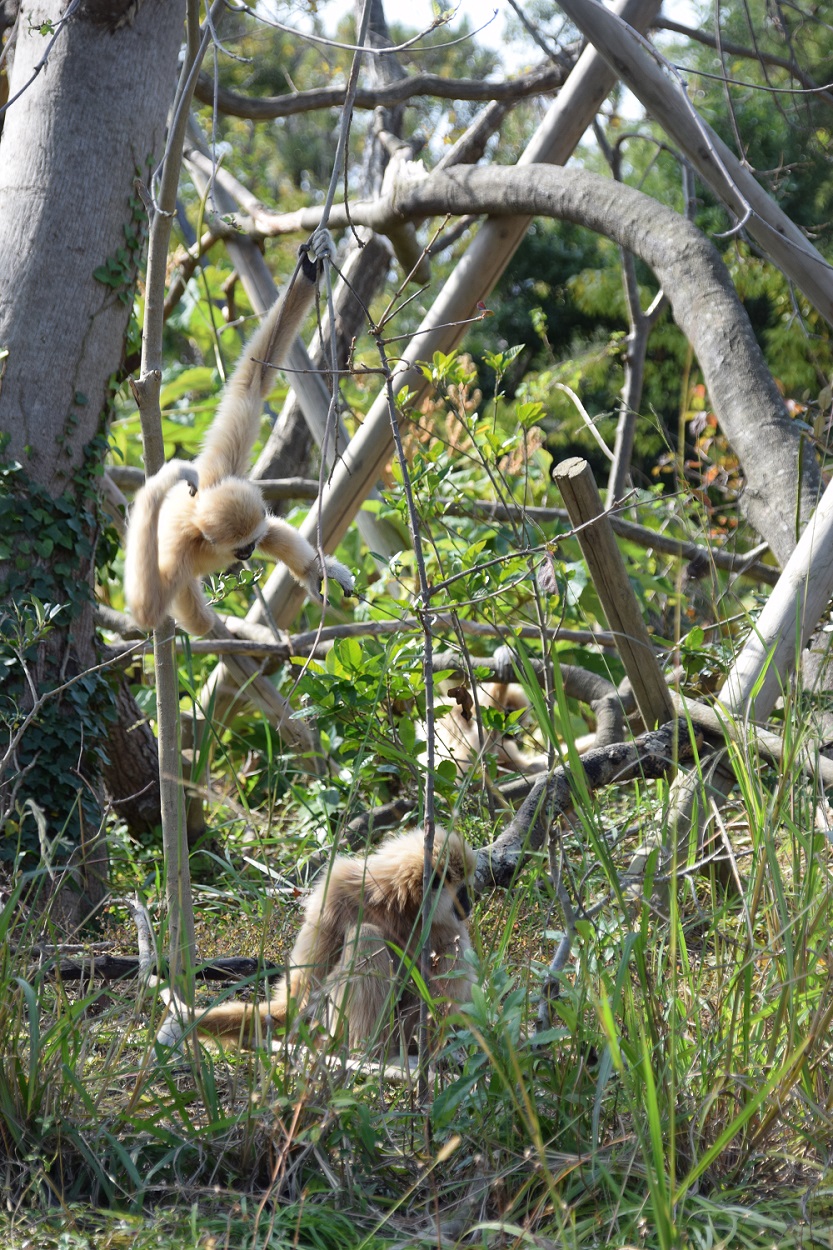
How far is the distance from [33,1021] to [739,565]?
4.16 metres

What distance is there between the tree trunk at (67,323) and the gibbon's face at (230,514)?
174cm

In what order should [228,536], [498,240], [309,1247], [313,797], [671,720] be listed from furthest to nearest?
[498,240] < [313,797] < [671,720] < [228,536] < [309,1247]

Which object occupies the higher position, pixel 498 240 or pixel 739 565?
pixel 498 240

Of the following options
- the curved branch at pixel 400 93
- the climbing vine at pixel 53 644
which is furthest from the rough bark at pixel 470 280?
the climbing vine at pixel 53 644

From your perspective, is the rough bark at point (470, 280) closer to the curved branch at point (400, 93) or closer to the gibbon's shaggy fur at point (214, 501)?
the curved branch at point (400, 93)

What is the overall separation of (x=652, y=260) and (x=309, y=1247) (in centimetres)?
334

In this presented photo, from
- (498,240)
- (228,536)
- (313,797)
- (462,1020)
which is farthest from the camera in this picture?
(498,240)

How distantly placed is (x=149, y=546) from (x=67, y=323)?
2.00m

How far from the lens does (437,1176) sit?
1.74 m

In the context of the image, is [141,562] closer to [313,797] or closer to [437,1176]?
[437,1176]

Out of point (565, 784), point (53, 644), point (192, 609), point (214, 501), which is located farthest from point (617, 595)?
point (53, 644)

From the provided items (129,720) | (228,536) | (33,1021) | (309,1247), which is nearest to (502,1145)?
(309,1247)

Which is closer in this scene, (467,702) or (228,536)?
(228,536)

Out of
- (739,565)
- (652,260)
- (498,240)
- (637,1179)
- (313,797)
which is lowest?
(637,1179)
